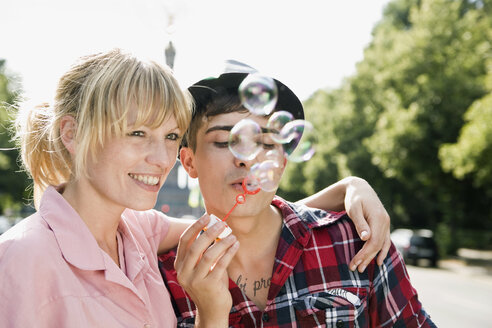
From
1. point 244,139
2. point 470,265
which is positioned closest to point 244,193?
point 244,139

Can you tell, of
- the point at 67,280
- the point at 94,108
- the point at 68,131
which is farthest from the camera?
the point at 68,131

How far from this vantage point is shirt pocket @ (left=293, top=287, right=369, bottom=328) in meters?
2.43

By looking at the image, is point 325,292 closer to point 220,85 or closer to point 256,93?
point 256,93

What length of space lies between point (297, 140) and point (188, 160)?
780mm

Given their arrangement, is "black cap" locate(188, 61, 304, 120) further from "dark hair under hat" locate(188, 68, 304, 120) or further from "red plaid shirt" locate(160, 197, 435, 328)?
"red plaid shirt" locate(160, 197, 435, 328)

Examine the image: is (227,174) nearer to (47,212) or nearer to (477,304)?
(47,212)

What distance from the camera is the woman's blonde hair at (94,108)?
224 cm

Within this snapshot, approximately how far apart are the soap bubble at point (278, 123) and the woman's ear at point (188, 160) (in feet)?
1.59

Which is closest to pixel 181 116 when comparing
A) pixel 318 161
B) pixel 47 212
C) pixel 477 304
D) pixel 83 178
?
pixel 83 178

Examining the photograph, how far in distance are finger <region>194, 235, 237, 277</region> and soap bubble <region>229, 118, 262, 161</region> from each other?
0.49 m

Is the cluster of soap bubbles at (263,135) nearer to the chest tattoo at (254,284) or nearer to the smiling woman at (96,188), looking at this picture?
the smiling woman at (96,188)

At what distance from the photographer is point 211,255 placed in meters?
2.29

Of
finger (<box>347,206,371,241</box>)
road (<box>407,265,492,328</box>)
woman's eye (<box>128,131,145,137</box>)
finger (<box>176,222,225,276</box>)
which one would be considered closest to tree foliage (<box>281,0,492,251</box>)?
road (<box>407,265,492,328</box>)

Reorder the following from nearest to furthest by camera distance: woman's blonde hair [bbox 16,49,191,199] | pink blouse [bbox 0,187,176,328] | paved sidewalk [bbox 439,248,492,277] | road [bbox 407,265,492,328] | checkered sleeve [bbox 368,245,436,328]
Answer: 1. pink blouse [bbox 0,187,176,328]
2. woman's blonde hair [bbox 16,49,191,199]
3. checkered sleeve [bbox 368,245,436,328]
4. road [bbox 407,265,492,328]
5. paved sidewalk [bbox 439,248,492,277]
